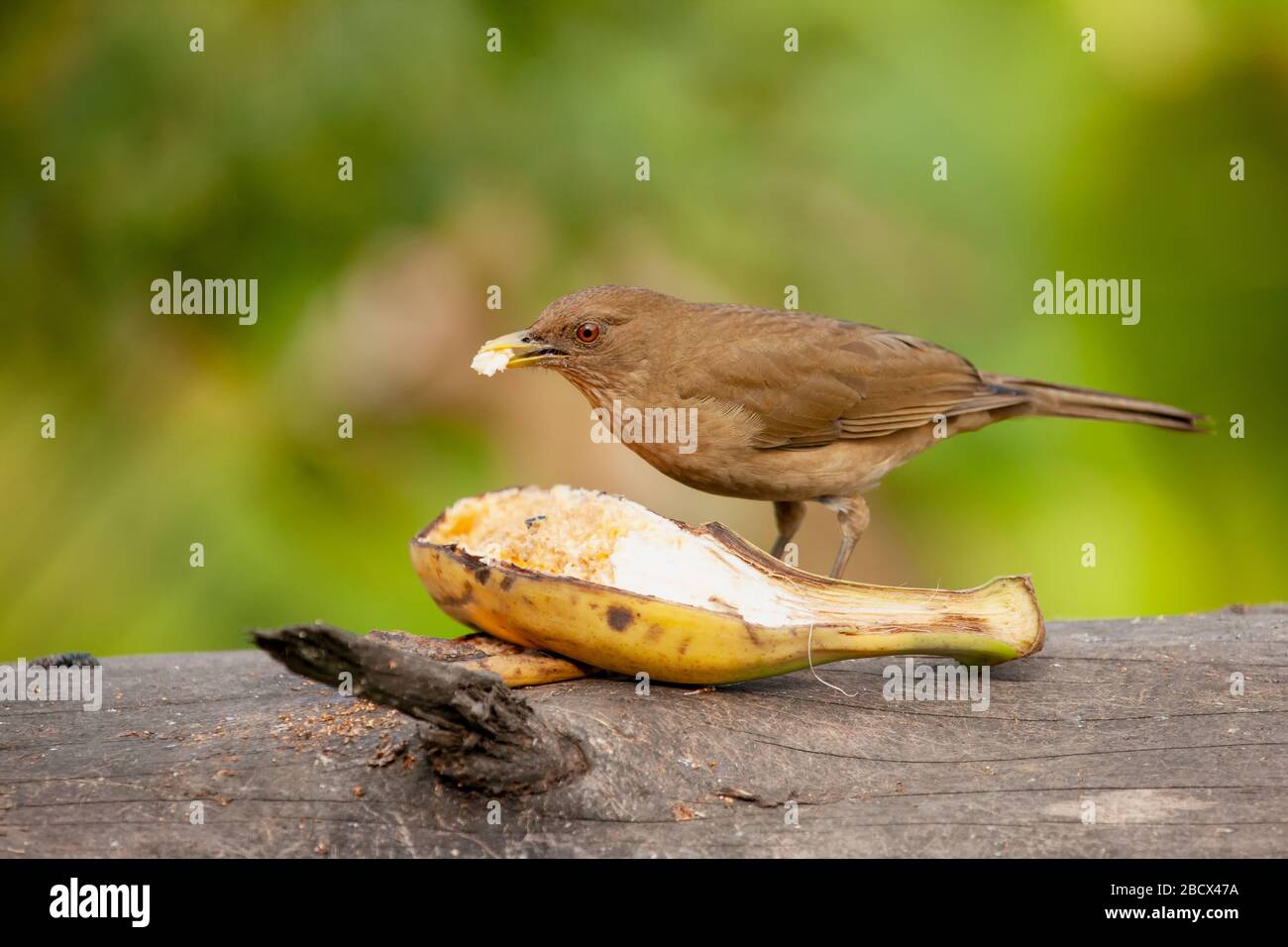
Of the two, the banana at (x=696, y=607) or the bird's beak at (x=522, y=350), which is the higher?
the bird's beak at (x=522, y=350)

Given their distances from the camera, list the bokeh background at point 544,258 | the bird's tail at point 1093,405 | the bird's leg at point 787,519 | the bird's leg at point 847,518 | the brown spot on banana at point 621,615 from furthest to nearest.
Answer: the bokeh background at point 544,258, the bird's leg at point 787,519, the bird's tail at point 1093,405, the bird's leg at point 847,518, the brown spot on banana at point 621,615

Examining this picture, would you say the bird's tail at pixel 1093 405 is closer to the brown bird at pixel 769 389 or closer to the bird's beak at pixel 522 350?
the brown bird at pixel 769 389

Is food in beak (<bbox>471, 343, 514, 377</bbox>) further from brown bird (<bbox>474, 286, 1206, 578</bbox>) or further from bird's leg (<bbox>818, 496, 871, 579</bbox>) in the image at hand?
bird's leg (<bbox>818, 496, 871, 579</bbox>)

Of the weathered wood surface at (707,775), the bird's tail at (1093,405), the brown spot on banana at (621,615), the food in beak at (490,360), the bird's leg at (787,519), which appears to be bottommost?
the weathered wood surface at (707,775)

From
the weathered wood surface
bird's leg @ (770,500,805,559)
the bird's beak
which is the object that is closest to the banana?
the weathered wood surface

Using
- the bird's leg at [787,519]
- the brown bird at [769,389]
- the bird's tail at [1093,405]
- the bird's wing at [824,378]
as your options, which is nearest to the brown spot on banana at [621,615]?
the brown bird at [769,389]

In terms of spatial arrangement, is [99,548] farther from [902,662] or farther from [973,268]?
[973,268]

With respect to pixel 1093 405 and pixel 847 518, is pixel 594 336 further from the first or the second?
pixel 1093 405

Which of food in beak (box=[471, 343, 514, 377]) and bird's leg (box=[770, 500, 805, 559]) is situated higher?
food in beak (box=[471, 343, 514, 377])
